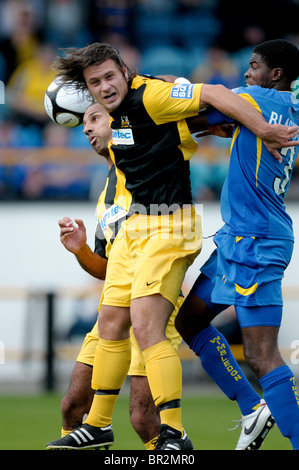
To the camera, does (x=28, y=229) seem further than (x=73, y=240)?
Yes

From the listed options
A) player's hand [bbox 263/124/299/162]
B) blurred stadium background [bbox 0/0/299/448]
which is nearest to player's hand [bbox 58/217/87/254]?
player's hand [bbox 263/124/299/162]

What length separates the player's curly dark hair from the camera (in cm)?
427

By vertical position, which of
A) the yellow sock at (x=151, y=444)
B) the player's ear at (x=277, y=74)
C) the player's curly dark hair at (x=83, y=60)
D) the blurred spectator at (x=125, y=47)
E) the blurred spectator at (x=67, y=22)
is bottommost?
the yellow sock at (x=151, y=444)

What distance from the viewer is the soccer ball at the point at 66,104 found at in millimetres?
5074

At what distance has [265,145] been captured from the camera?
13.5ft

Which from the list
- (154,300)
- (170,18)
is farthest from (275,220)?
(170,18)

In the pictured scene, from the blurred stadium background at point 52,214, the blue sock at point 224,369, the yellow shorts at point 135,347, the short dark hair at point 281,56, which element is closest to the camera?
the short dark hair at point 281,56

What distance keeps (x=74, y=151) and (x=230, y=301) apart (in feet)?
22.0

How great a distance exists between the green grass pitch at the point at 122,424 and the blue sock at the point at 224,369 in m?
1.41

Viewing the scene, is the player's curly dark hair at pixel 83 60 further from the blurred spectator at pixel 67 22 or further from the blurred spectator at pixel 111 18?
the blurred spectator at pixel 111 18

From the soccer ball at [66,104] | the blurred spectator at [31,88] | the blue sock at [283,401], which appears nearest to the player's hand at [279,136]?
the blue sock at [283,401]

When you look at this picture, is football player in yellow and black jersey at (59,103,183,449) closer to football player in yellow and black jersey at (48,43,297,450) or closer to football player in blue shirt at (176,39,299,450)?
football player in yellow and black jersey at (48,43,297,450)

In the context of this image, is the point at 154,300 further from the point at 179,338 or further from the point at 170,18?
the point at 170,18

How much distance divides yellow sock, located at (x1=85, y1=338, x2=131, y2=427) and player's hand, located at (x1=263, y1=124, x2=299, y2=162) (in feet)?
4.32
